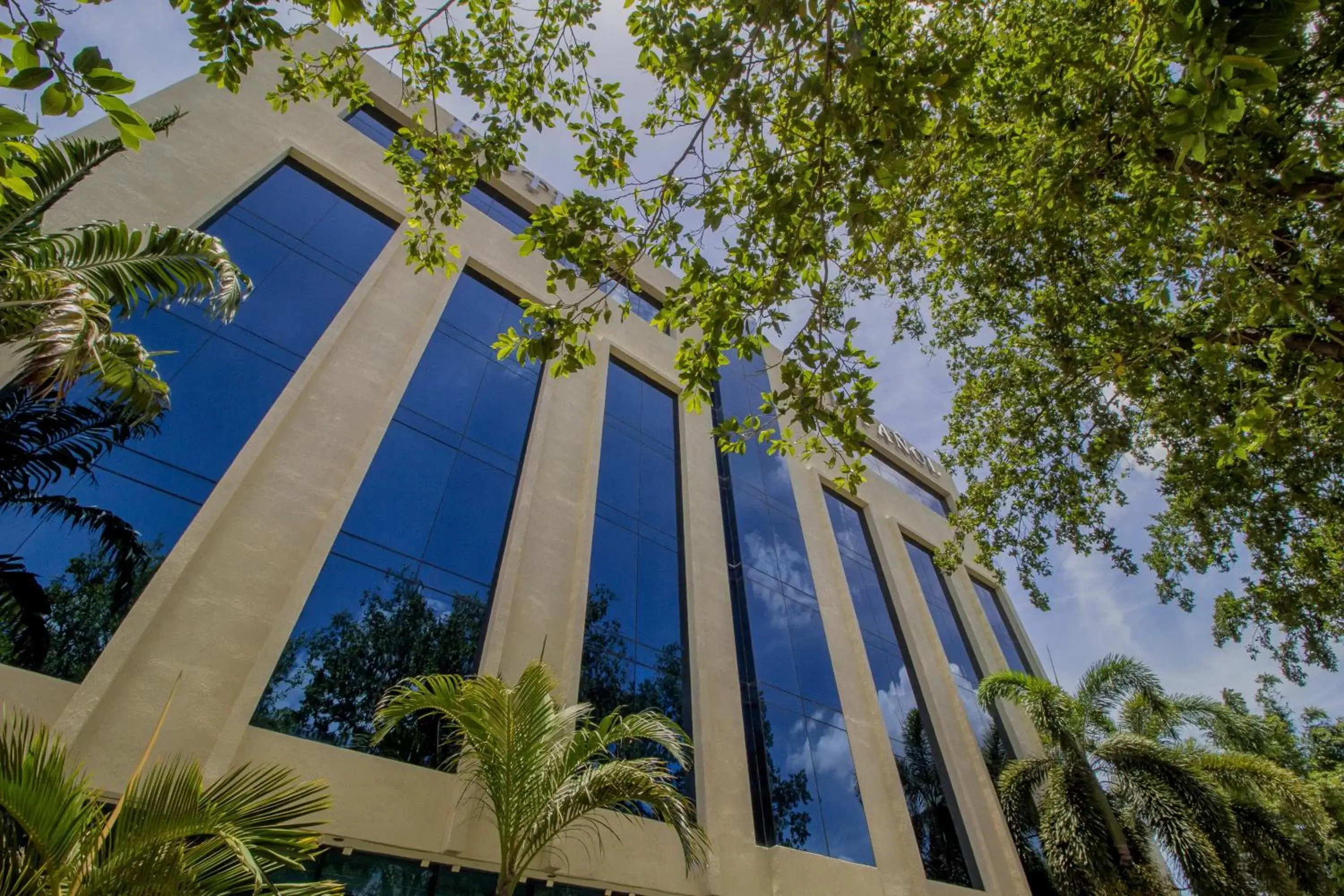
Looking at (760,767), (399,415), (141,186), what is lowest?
(760,767)

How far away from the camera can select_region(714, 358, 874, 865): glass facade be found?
10078 millimetres

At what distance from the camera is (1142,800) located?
12.5 metres

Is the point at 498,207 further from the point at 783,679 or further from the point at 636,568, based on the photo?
the point at 783,679

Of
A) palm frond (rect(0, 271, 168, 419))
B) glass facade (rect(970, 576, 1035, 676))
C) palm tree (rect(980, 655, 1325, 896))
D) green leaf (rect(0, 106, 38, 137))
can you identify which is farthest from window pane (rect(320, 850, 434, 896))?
glass facade (rect(970, 576, 1035, 676))

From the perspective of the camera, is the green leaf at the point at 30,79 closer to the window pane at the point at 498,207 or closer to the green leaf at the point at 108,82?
the green leaf at the point at 108,82

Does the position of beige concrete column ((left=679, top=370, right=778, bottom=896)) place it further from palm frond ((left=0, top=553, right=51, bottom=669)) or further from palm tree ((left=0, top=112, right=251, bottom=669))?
palm frond ((left=0, top=553, right=51, bottom=669))

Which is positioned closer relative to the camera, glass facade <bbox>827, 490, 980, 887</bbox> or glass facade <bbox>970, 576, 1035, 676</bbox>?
glass facade <bbox>827, 490, 980, 887</bbox>

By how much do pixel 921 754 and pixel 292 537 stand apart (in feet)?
42.9

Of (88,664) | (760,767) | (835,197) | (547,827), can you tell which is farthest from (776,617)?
(88,664)

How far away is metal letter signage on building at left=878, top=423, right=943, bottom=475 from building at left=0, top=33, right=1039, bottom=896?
7.89 meters

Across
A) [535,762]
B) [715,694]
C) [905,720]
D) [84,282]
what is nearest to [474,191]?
[84,282]

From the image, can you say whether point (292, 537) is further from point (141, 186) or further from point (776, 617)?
point (776, 617)

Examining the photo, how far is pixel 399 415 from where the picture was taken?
8.93 metres

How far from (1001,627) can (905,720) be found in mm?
9265
